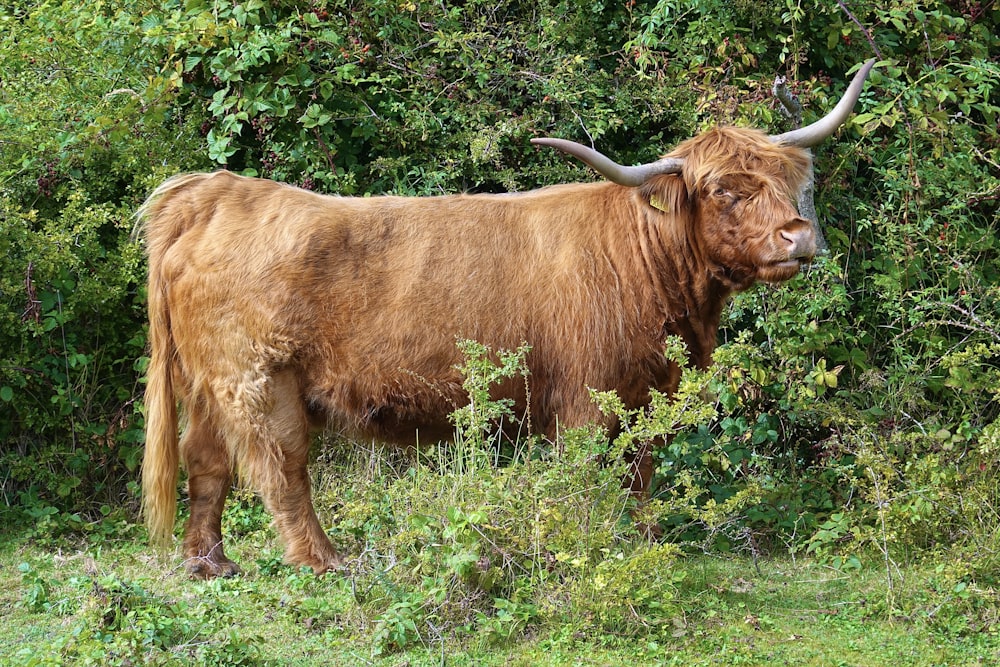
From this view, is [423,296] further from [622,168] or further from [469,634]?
[469,634]

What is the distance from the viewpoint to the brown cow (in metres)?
4.94

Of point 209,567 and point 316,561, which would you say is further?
point 209,567

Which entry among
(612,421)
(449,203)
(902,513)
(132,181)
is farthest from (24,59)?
(902,513)

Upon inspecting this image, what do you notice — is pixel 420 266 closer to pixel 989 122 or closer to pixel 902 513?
pixel 902 513

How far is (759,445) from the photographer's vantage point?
6301 mm

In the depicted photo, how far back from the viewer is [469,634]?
4078mm

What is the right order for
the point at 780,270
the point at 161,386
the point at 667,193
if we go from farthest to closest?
1. the point at 161,386
2. the point at 667,193
3. the point at 780,270

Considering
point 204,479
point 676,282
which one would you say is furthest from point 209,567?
point 676,282

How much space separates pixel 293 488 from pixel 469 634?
1.31 meters

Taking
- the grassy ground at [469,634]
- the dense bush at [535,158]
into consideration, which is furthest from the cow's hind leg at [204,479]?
the dense bush at [535,158]

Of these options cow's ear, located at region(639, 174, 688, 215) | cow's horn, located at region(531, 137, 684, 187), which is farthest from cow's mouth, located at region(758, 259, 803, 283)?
cow's horn, located at region(531, 137, 684, 187)

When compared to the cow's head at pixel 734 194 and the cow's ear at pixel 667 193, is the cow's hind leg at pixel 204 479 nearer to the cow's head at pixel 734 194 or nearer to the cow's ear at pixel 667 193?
the cow's head at pixel 734 194

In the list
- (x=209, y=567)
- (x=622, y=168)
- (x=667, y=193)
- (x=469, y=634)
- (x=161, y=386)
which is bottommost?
(x=209, y=567)

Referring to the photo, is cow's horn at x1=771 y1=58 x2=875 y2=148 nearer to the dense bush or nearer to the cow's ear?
the cow's ear
